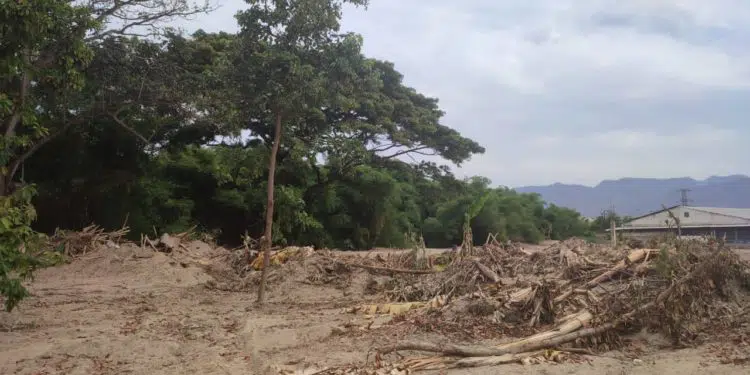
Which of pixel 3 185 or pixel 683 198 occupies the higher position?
pixel 683 198

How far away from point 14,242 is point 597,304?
5932 mm

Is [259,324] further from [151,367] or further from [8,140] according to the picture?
[8,140]

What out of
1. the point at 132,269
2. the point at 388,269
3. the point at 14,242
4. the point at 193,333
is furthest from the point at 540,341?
the point at 132,269

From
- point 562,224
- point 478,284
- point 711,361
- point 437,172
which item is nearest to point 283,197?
point 437,172

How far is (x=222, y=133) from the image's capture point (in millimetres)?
18578

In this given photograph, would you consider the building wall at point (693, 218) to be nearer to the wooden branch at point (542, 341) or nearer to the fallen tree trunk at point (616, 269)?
the fallen tree trunk at point (616, 269)

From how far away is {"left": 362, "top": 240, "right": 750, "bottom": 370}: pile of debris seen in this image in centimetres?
604

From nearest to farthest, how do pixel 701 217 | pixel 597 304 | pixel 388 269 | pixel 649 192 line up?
1. pixel 597 304
2. pixel 388 269
3. pixel 701 217
4. pixel 649 192

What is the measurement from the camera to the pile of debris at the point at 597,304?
604cm

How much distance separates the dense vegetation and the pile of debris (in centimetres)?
394

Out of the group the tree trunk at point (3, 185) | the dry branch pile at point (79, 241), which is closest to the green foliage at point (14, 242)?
the dry branch pile at point (79, 241)

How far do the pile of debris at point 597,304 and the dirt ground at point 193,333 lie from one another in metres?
0.26

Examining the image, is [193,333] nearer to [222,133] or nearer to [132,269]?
[132,269]

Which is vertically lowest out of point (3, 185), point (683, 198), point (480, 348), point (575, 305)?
point (480, 348)
